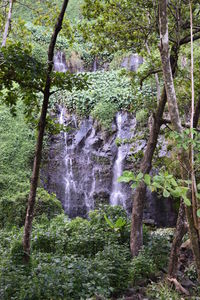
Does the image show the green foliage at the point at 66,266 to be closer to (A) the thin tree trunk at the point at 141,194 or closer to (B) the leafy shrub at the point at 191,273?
(A) the thin tree trunk at the point at 141,194

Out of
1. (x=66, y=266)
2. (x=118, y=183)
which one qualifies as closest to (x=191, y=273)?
(x=66, y=266)

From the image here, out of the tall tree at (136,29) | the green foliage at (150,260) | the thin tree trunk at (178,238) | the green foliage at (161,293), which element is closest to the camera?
the green foliage at (161,293)

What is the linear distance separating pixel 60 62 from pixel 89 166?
828 cm

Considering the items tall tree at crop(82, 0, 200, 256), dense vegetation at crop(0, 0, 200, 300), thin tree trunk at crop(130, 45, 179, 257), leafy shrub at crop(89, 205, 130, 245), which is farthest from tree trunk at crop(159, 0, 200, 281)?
leafy shrub at crop(89, 205, 130, 245)

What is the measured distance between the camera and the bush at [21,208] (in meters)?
9.29

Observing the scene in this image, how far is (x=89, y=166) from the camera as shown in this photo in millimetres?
13391

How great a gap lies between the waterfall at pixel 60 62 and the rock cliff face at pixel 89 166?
5.40 m

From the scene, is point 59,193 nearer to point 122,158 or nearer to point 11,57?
point 122,158

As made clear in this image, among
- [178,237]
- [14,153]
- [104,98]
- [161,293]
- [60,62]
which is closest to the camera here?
[161,293]

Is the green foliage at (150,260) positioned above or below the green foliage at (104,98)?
below

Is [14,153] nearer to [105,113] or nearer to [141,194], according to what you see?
[105,113]

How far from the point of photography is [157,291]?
5.15 m

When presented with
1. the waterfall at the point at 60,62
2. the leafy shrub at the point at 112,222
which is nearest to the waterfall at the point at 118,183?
the leafy shrub at the point at 112,222

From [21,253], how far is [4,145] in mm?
9346
